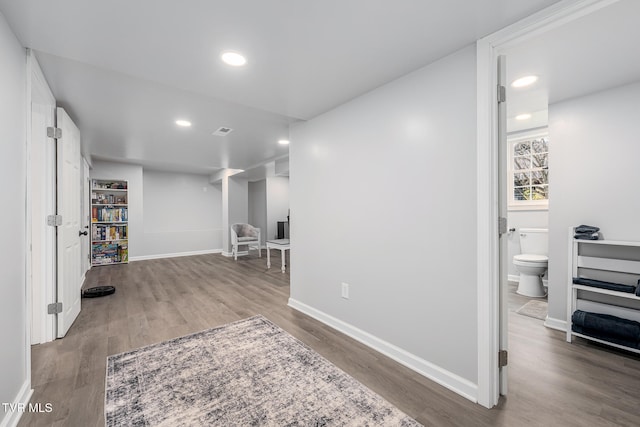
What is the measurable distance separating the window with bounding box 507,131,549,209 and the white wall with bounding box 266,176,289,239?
20.2ft

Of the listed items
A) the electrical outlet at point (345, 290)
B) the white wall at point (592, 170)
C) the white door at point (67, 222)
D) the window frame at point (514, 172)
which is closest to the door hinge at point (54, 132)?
the white door at point (67, 222)

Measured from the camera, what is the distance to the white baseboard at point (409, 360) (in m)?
1.72

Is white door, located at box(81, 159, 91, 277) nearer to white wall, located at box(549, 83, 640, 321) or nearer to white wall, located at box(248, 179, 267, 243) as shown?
white wall, located at box(248, 179, 267, 243)

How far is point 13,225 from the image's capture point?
5.08 ft

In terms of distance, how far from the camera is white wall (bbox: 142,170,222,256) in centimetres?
707

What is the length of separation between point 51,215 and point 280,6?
2.66m

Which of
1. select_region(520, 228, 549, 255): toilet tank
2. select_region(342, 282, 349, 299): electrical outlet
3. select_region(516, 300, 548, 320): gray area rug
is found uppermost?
select_region(520, 228, 549, 255): toilet tank

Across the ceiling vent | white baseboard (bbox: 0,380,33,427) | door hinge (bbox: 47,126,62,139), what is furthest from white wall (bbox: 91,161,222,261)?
white baseboard (bbox: 0,380,33,427)

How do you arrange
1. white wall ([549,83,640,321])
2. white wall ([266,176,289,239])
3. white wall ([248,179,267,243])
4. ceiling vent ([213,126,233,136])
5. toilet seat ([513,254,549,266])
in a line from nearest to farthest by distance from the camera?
white wall ([549,83,640,321])
toilet seat ([513,254,549,266])
ceiling vent ([213,126,233,136])
white wall ([266,176,289,239])
white wall ([248,179,267,243])

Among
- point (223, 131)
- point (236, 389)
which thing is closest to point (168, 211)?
point (223, 131)

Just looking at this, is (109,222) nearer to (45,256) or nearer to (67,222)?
(67,222)

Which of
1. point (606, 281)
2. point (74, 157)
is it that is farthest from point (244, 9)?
point (606, 281)

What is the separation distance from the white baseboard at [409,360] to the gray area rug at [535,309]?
1.80m

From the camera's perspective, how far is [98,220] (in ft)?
20.1
